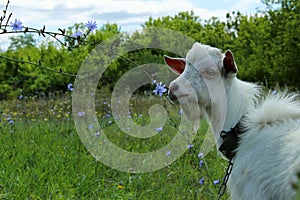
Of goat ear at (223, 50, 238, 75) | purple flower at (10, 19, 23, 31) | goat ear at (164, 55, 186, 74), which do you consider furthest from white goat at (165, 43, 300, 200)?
purple flower at (10, 19, 23, 31)

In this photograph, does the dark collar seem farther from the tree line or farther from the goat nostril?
the tree line

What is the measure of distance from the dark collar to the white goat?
0.02 meters

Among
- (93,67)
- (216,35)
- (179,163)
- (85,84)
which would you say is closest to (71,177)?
(179,163)

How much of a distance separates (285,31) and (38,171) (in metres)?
9.96

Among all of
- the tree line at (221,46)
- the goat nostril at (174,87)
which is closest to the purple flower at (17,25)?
the goat nostril at (174,87)

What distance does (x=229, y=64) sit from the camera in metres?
3.05

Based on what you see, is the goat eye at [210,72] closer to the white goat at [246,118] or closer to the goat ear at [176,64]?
the white goat at [246,118]

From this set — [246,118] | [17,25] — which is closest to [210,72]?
[246,118]

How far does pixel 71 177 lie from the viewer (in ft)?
15.1

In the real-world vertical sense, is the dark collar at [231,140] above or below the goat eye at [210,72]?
below

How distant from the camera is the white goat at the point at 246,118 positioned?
2803 mm

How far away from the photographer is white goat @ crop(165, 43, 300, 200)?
2803 mm

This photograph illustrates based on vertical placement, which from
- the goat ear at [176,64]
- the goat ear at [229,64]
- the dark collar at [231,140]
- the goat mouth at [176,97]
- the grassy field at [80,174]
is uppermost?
the goat ear at [229,64]

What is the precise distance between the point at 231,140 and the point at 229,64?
541mm
